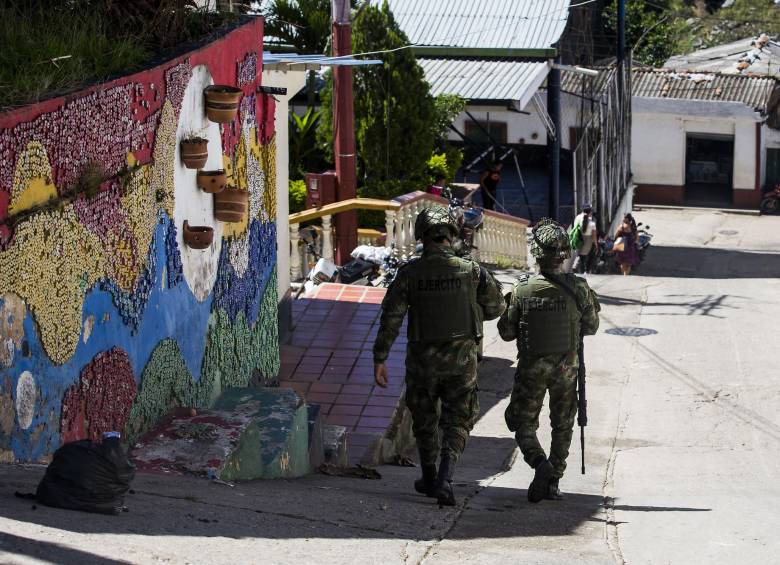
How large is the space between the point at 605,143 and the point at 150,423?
673 inches

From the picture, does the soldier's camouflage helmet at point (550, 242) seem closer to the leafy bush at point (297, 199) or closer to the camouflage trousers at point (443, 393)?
the camouflage trousers at point (443, 393)

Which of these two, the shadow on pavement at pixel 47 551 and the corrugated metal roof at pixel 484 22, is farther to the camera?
the corrugated metal roof at pixel 484 22

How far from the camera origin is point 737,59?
30453 mm

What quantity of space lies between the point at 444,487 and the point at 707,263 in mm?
15674

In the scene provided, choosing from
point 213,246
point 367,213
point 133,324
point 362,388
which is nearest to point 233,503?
point 133,324

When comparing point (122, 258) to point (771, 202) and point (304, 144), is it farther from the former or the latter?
point (771, 202)

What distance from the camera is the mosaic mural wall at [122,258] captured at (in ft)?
16.6

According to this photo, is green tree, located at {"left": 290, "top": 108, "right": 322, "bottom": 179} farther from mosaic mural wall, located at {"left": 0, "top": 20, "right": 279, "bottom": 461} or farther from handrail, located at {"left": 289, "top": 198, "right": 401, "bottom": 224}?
mosaic mural wall, located at {"left": 0, "top": 20, "right": 279, "bottom": 461}

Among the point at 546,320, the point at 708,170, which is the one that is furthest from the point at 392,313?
the point at 708,170

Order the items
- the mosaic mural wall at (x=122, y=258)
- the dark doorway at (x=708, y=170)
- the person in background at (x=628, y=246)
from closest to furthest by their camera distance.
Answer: the mosaic mural wall at (x=122, y=258) → the person in background at (x=628, y=246) → the dark doorway at (x=708, y=170)

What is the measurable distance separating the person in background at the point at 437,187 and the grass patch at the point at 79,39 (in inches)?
325

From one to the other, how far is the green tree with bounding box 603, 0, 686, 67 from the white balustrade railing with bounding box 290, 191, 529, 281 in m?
16.8

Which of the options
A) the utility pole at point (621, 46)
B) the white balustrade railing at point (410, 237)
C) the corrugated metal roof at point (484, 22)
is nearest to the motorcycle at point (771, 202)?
the utility pole at point (621, 46)

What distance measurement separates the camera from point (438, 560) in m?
4.86
